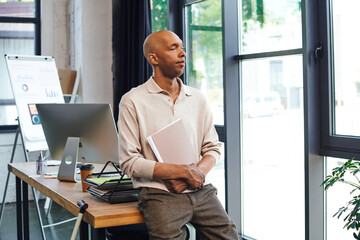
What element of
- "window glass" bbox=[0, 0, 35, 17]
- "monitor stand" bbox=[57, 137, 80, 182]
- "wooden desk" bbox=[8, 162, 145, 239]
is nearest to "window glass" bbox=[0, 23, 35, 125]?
"window glass" bbox=[0, 0, 35, 17]

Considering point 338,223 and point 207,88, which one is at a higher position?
point 207,88

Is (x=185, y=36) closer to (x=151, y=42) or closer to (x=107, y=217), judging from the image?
(x=151, y=42)

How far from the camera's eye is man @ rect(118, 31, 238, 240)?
6.08 ft

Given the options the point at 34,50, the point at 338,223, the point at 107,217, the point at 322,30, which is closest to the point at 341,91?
the point at 322,30

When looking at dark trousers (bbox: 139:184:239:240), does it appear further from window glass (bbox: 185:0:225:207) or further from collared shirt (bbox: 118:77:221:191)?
window glass (bbox: 185:0:225:207)

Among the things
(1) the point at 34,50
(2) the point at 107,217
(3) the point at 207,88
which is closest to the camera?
(2) the point at 107,217

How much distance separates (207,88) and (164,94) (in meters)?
2.21

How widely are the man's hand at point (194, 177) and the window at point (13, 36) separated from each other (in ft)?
12.9

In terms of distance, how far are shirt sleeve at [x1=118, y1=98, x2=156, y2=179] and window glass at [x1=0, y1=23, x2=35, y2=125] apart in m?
3.78

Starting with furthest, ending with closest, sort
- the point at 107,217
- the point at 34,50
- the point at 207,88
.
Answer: the point at 34,50 → the point at 207,88 → the point at 107,217

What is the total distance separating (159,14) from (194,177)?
309 cm

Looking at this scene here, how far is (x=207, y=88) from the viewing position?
4.20 metres

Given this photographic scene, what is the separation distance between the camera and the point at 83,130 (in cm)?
262

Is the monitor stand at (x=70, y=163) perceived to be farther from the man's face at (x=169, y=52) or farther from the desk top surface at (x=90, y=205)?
the man's face at (x=169, y=52)
